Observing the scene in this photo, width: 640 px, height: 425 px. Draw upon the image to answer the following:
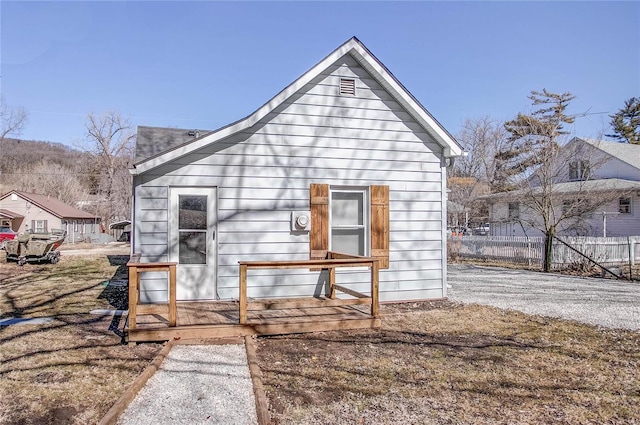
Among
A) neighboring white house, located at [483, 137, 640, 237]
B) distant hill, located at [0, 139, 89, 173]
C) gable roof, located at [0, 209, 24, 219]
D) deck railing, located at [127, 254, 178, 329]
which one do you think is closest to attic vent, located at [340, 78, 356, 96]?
deck railing, located at [127, 254, 178, 329]

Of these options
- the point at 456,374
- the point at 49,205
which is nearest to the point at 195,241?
the point at 456,374

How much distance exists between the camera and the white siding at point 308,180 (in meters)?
6.87

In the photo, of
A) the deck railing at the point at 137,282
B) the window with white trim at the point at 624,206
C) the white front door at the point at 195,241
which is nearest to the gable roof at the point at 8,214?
the white front door at the point at 195,241

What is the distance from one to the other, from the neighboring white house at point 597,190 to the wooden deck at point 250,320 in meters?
13.5

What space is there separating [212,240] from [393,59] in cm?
1353

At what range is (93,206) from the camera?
46344 mm

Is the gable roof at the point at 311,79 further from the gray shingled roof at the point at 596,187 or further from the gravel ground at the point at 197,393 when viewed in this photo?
the gray shingled roof at the point at 596,187

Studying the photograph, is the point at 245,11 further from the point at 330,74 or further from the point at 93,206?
the point at 93,206

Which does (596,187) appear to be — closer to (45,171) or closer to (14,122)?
(14,122)

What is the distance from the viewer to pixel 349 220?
771 cm

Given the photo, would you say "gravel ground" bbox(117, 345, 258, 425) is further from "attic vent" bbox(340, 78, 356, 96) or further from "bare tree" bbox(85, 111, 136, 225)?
"bare tree" bbox(85, 111, 136, 225)

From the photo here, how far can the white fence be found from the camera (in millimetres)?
14484

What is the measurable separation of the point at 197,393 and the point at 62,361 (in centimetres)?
182

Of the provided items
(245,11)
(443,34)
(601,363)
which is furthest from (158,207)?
(443,34)
